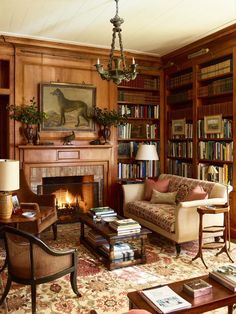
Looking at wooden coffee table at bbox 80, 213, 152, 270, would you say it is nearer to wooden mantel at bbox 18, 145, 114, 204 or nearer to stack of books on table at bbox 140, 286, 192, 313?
stack of books on table at bbox 140, 286, 192, 313

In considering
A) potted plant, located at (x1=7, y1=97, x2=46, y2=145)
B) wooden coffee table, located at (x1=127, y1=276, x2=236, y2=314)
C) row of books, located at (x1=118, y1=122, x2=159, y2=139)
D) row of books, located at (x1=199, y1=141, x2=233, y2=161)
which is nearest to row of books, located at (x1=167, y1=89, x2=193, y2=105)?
row of books, located at (x1=118, y1=122, x2=159, y2=139)

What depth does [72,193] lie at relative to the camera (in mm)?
5645

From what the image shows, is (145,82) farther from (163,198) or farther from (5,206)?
(5,206)

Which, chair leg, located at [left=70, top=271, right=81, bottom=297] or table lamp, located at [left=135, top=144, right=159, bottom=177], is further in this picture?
table lamp, located at [left=135, top=144, right=159, bottom=177]

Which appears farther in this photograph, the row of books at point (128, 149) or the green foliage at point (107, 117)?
the row of books at point (128, 149)

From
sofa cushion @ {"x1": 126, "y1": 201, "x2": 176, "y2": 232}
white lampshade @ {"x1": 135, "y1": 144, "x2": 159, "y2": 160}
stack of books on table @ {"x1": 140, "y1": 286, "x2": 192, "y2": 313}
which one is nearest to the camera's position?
stack of books on table @ {"x1": 140, "y1": 286, "x2": 192, "y2": 313}

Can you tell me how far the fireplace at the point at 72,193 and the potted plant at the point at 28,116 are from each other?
874 mm

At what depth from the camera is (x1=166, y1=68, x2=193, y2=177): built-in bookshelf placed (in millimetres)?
5508

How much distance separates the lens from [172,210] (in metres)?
4.36

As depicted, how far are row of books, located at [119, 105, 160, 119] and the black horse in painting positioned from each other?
28.3 inches

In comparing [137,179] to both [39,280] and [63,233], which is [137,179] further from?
[39,280]

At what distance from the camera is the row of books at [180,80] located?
546 centimetres

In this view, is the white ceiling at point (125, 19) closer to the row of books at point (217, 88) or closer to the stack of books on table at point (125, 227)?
the row of books at point (217, 88)

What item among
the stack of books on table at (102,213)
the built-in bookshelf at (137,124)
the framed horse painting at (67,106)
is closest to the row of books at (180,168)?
the built-in bookshelf at (137,124)
